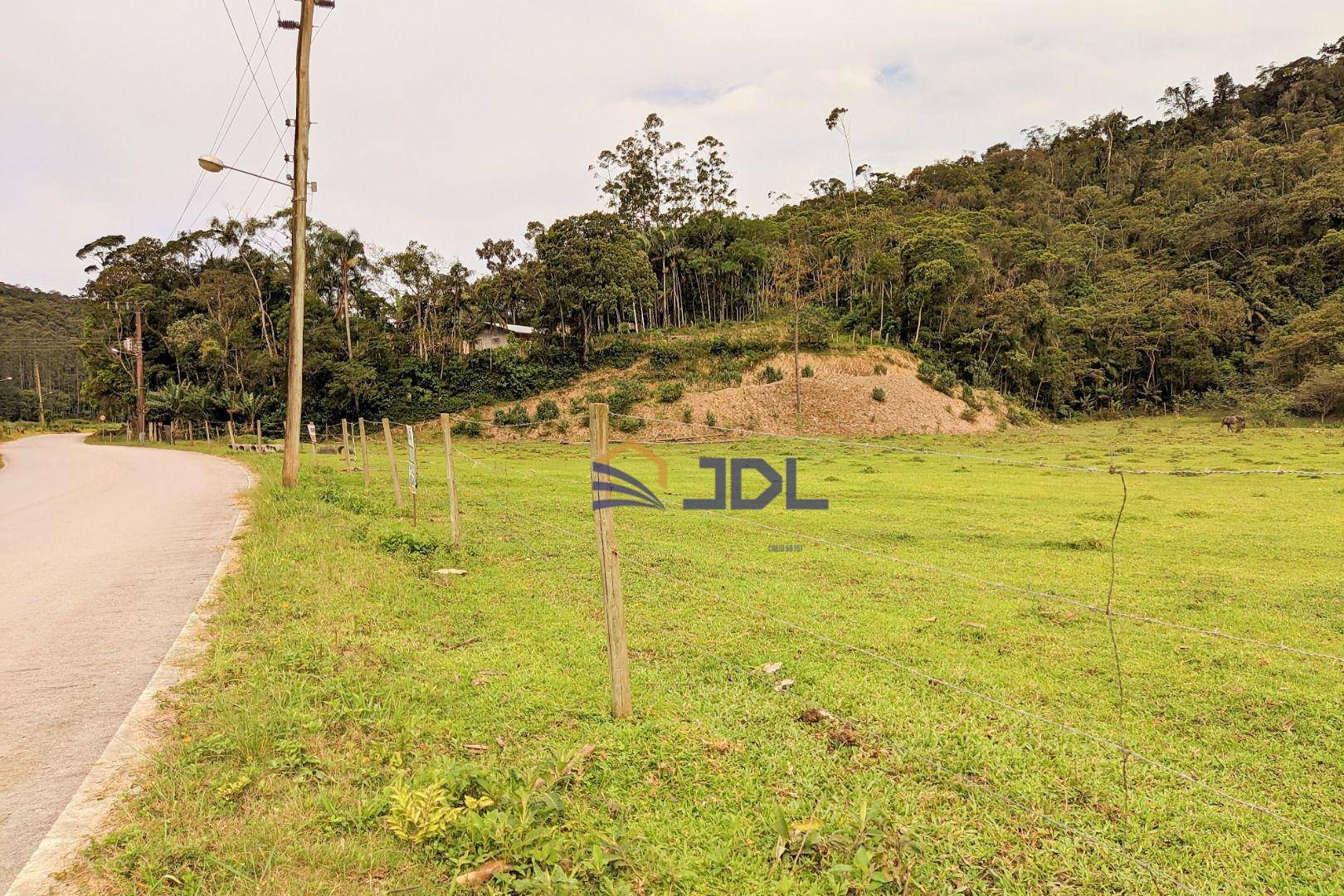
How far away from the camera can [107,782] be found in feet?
9.98

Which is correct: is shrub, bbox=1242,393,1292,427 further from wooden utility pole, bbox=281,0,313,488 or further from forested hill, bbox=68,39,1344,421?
wooden utility pole, bbox=281,0,313,488

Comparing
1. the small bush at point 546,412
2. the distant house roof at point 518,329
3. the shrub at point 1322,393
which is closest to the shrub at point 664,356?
the small bush at point 546,412

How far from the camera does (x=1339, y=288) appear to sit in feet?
169

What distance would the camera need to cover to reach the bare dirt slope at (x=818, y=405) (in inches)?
1519

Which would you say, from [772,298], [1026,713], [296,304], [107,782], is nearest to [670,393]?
[772,298]

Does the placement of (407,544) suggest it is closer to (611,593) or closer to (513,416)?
(611,593)

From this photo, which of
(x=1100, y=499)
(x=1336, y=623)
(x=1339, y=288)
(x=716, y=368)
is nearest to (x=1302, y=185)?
(x=1339, y=288)

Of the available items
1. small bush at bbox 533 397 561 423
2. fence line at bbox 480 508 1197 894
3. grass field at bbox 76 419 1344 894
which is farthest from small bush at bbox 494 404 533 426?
fence line at bbox 480 508 1197 894

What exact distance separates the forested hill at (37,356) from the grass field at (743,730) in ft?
293

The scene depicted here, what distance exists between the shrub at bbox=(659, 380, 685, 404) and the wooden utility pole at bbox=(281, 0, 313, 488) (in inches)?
1131

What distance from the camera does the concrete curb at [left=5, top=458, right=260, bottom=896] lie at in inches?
96.6

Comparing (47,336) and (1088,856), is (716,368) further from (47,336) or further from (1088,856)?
(47,336)

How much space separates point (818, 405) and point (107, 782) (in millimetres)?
39178

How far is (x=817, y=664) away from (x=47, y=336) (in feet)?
352
